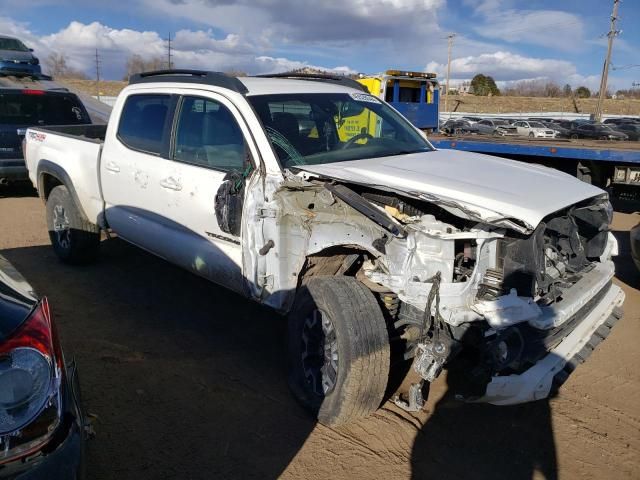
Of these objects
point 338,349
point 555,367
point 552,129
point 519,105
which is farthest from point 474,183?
point 519,105

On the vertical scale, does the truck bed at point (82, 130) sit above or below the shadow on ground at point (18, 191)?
above

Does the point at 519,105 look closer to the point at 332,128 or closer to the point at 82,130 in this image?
the point at 82,130

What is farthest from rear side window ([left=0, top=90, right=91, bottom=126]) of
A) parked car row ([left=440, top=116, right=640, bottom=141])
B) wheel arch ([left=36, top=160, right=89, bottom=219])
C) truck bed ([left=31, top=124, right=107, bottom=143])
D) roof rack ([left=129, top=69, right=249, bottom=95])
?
parked car row ([left=440, top=116, right=640, bottom=141])

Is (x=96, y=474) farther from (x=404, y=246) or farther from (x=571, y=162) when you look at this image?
(x=571, y=162)

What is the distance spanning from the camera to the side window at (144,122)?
4531 millimetres

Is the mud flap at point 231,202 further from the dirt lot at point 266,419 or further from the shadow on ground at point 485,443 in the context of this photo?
the shadow on ground at point 485,443

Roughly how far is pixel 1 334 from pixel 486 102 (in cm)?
5568

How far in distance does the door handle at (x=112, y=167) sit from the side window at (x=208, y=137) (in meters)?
0.86

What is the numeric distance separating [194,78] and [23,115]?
648 cm

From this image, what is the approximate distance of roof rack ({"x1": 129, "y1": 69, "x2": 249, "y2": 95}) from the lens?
3.98 metres

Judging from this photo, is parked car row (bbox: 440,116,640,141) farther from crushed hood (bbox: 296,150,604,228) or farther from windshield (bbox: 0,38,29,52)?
windshield (bbox: 0,38,29,52)

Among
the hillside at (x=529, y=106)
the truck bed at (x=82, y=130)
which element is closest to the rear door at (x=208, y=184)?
the truck bed at (x=82, y=130)

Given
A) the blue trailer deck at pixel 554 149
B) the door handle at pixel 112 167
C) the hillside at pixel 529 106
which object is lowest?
the door handle at pixel 112 167

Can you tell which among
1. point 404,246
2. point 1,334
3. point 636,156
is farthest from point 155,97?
point 636,156
